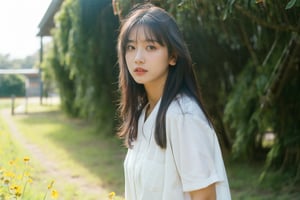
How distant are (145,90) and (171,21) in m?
0.30

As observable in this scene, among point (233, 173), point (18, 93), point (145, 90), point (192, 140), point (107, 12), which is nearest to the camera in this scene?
point (192, 140)

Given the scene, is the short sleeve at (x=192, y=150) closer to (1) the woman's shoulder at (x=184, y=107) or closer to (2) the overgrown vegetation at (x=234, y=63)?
(1) the woman's shoulder at (x=184, y=107)

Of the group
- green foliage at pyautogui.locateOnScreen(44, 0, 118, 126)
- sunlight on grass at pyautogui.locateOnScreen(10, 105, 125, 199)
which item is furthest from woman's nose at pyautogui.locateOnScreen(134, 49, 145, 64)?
green foliage at pyautogui.locateOnScreen(44, 0, 118, 126)

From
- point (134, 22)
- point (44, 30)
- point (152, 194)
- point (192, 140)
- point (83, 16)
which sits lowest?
point (44, 30)

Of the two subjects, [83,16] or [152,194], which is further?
[83,16]

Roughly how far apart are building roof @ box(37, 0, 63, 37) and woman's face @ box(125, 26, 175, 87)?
36.1ft

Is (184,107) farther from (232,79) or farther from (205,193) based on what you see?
(232,79)

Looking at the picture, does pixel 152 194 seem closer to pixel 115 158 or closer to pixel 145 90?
pixel 145 90

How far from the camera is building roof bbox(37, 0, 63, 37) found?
12844 mm

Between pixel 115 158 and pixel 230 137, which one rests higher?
pixel 230 137

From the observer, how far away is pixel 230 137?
6.64m

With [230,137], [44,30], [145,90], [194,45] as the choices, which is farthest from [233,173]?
[44,30]

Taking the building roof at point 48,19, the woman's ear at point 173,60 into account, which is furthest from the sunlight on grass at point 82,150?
the woman's ear at point 173,60

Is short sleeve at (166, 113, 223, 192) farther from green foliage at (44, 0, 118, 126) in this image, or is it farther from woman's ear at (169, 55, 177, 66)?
green foliage at (44, 0, 118, 126)
